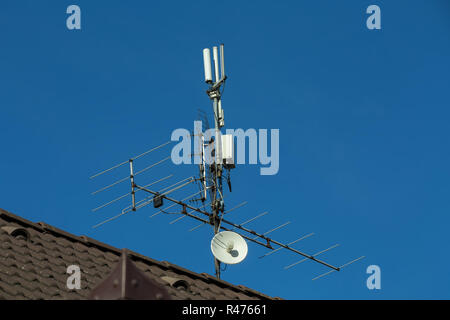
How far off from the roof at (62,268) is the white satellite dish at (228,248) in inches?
165

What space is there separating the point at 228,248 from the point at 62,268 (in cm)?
609

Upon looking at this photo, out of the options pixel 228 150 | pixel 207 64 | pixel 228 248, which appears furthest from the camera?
pixel 207 64

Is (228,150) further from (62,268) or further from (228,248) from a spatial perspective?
(62,268)

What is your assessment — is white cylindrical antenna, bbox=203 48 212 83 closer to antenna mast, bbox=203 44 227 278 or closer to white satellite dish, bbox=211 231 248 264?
antenna mast, bbox=203 44 227 278

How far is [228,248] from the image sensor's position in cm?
1584

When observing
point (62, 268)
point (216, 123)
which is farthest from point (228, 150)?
point (62, 268)

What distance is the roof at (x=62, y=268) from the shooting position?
9.26 meters

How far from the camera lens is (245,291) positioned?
1152 cm

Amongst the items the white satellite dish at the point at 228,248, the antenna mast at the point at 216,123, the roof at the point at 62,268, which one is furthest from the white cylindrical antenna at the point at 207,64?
the roof at the point at 62,268

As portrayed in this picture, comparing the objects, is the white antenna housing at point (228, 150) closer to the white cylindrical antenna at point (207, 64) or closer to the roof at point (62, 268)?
the white cylindrical antenna at point (207, 64)

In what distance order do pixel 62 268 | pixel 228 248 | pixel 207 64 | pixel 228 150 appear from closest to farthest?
1. pixel 62 268
2. pixel 228 248
3. pixel 228 150
4. pixel 207 64
